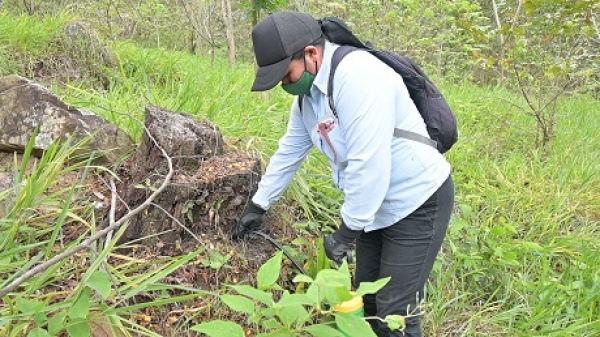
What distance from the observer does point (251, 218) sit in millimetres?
2379

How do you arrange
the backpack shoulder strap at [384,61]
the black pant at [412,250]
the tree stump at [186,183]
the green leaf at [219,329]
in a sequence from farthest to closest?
the tree stump at [186,183]
the black pant at [412,250]
the backpack shoulder strap at [384,61]
the green leaf at [219,329]

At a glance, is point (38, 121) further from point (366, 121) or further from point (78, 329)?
point (366, 121)

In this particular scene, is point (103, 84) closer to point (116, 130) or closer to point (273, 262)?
point (116, 130)

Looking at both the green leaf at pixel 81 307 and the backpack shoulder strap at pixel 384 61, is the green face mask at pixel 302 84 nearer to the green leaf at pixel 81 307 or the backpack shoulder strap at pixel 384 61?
the backpack shoulder strap at pixel 384 61

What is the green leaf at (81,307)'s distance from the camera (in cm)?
135

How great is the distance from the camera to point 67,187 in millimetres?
2416

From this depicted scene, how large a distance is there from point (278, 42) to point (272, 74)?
0.12 m

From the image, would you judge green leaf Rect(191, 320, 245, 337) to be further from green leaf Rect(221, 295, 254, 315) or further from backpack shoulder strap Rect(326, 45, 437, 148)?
backpack shoulder strap Rect(326, 45, 437, 148)

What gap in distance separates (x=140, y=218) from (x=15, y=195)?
22.2 inches

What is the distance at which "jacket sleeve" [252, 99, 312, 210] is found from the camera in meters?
2.30

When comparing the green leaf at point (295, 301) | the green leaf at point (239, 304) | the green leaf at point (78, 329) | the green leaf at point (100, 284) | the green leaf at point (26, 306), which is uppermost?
the green leaf at point (295, 301)

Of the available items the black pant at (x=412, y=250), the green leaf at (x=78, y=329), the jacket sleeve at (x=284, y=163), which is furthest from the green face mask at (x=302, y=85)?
the green leaf at (x=78, y=329)

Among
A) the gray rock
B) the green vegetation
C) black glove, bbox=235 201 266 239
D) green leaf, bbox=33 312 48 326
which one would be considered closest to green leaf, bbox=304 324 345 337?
the green vegetation

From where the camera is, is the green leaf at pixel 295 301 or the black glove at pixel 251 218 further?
the black glove at pixel 251 218
